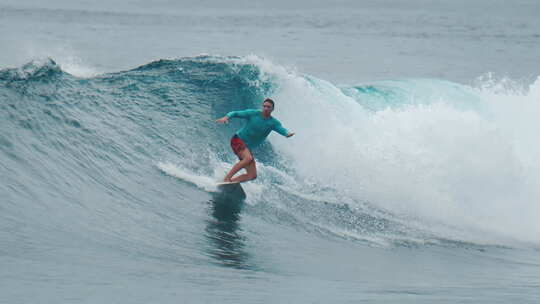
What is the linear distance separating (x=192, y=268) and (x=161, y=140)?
601 centimetres

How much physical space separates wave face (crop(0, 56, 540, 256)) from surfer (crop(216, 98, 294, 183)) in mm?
530

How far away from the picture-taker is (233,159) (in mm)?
13492

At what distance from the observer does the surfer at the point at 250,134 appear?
11273mm

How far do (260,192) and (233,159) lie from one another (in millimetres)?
1769

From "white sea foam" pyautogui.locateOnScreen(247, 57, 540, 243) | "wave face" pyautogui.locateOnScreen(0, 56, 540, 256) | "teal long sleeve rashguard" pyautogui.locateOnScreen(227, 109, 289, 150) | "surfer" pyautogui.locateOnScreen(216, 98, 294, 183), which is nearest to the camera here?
"wave face" pyautogui.locateOnScreen(0, 56, 540, 256)

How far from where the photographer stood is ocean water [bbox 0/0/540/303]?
24.8ft

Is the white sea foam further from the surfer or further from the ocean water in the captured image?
the surfer

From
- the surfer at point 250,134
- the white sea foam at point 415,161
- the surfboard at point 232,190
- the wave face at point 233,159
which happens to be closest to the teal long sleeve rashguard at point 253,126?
the surfer at point 250,134

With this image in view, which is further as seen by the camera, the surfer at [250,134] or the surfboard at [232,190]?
the surfer at [250,134]

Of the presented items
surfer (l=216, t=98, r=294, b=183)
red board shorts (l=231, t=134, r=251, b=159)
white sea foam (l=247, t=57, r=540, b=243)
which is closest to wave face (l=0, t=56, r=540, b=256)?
white sea foam (l=247, t=57, r=540, b=243)

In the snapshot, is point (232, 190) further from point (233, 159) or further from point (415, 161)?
point (415, 161)

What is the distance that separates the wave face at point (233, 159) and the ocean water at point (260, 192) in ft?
0.14

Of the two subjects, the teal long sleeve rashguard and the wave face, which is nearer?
the wave face

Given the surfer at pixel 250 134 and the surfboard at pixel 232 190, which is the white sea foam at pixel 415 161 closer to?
the surfer at pixel 250 134
